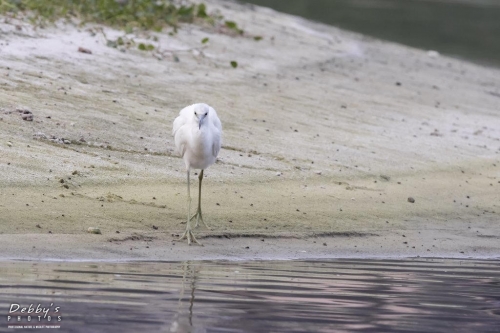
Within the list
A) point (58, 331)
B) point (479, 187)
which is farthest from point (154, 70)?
point (58, 331)

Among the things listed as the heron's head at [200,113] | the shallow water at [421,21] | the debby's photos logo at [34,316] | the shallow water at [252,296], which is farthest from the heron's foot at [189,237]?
the shallow water at [421,21]

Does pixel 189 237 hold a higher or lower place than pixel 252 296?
higher

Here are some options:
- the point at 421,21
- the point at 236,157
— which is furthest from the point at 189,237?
the point at 421,21

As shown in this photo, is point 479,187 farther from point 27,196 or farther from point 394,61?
point 394,61

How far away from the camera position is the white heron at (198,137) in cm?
879

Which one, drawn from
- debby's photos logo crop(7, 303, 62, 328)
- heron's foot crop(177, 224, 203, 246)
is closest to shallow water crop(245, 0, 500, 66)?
heron's foot crop(177, 224, 203, 246)

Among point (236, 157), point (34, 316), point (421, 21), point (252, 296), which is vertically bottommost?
point (34, 316)

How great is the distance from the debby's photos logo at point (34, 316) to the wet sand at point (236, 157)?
63.9 inches

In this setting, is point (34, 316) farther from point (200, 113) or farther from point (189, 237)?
point (200, 113)

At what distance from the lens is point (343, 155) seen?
36.2ft

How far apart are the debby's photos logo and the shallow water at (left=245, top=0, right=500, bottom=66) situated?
16305 mm

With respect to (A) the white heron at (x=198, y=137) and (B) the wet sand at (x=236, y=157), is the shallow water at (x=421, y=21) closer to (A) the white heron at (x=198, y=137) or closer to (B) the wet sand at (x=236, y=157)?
(B) the wet sand at (x=236, y=157)

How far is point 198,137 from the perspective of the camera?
346 inches

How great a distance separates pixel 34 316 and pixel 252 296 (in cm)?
139
